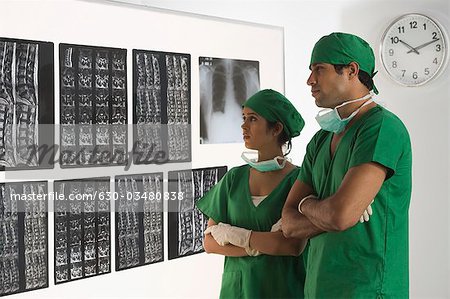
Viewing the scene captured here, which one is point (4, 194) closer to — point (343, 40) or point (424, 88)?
point (343, 40)

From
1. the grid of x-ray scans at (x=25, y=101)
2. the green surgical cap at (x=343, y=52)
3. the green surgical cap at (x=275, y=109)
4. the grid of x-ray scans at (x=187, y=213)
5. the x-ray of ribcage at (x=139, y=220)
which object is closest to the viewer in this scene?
the green surgical cap at (x=343, y=52)

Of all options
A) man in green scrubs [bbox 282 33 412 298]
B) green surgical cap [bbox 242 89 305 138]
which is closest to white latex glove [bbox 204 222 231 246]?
man in green scrubs [bbox 282 33 412 298]

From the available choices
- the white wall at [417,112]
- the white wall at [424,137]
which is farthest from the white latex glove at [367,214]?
the white wall at [424,137]

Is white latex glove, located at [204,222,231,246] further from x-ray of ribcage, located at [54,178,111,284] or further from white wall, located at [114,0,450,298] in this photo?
white wall, located at [114,0,450,298]

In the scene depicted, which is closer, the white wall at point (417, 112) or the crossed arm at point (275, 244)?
the crossed arm at point (275, 244)

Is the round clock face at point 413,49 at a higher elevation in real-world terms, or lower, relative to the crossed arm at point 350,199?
higher

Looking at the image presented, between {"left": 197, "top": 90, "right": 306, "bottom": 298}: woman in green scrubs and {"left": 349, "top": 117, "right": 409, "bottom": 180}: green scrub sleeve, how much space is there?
42cm

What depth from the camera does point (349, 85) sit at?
1696 mm

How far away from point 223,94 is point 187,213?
0.61 meters

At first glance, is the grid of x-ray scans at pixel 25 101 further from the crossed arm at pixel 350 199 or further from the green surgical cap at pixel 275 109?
the crossed arm at pixel 350 199

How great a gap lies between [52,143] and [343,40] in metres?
1.22

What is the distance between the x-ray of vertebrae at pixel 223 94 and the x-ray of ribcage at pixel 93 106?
0.46 metres

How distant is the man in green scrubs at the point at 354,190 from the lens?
62.1 inches

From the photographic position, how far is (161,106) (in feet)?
8.82
